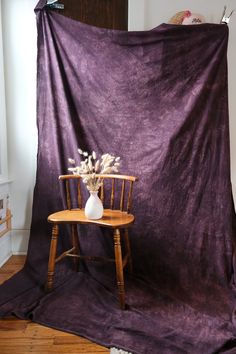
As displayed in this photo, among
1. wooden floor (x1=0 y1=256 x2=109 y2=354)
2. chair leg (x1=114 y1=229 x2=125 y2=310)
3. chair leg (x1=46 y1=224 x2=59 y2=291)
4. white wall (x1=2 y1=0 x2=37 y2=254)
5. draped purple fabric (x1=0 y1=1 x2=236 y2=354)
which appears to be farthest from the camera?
white wall (x1=2 y1=0 x2=37 y2=254)

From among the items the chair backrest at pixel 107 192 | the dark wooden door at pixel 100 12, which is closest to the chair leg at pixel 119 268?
the chair backrest at pixel 107 192

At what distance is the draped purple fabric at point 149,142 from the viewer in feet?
5.74

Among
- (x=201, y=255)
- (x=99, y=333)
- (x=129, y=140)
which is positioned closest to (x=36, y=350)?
(x=99, y=333)

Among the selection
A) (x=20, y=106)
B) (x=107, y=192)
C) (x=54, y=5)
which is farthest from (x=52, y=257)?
(x=54, y=5)

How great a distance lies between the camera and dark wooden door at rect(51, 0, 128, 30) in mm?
1935

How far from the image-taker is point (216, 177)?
1775 mm

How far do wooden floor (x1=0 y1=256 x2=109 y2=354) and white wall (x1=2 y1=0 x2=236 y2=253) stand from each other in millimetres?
880

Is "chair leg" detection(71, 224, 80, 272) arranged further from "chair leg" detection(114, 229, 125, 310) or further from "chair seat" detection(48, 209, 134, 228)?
"chair leg" detection(114, 229, 125, 310)

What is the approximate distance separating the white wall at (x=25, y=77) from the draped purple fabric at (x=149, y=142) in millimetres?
179

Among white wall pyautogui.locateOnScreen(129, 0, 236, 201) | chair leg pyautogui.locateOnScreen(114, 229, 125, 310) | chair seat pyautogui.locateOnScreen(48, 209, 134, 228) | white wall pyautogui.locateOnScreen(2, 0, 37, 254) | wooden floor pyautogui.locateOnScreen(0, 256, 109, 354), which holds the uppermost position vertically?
white wall pyautogui.locateOnScreen(129, 0, 236, 201)

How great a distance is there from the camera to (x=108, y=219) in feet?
5.17

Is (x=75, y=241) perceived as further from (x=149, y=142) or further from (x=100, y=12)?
(x=100, y=12)

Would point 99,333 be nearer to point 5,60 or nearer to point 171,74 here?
point 171,74

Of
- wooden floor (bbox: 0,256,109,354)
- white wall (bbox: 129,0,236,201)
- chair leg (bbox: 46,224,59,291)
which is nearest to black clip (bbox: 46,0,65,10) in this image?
white wall (bbox: 129,0,236,201)
